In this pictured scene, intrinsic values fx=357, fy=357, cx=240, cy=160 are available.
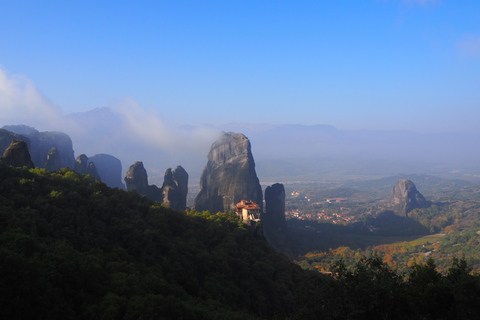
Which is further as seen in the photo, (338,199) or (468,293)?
(338,199)

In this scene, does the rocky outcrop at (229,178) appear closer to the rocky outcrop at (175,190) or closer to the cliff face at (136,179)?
the rocky outcrop at (175,190)

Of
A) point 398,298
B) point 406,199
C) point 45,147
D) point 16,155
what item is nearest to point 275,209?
point 16,155

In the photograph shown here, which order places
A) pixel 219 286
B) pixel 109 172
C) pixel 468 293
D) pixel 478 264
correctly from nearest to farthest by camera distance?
pixel 468 293 < pixel 219 286 < pixel 478 264 < pixel 109 172

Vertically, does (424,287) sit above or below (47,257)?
below

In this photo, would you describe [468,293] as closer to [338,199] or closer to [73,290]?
[73,290]

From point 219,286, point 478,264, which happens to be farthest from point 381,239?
point 219,286

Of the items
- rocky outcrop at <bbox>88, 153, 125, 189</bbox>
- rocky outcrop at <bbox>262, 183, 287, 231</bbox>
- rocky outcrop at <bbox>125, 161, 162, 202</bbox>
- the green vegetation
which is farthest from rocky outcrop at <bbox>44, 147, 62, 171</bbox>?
the green vegetation
